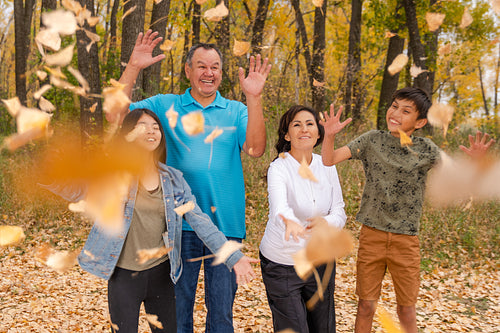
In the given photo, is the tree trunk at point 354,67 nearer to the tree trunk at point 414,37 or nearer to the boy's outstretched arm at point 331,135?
the tree trunk at point 414,37

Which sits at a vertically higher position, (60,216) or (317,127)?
(317,127)

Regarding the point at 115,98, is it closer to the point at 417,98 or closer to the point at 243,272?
the point at 243,272

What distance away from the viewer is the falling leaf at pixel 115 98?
2711mm

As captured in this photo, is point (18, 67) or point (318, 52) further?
point (18, 67)

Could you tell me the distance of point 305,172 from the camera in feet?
8.45

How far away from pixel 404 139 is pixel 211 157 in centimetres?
133

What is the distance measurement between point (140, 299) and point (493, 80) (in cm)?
2903

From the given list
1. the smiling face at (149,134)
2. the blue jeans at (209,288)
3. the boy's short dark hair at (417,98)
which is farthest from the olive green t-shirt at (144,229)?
the boy's short dark hair at (417,98)

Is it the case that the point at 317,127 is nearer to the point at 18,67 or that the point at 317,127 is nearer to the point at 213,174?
the point at 213,174

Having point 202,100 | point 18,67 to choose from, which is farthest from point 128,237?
point 18,67

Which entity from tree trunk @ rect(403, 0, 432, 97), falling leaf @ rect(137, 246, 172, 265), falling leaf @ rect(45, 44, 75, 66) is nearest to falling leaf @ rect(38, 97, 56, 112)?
falling leaf @ rect(45, 44, 75, 66)

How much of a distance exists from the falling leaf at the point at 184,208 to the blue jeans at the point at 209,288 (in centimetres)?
34

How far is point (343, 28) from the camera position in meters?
16.0

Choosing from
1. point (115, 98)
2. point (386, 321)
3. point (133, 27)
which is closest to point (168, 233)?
point (115, 98)
